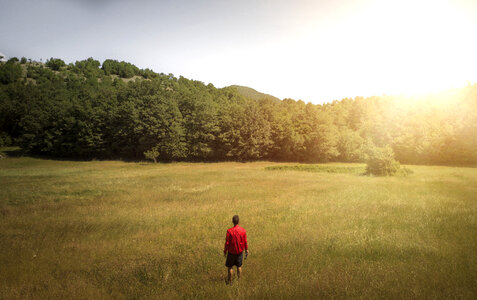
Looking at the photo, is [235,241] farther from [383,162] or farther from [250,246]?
[383,162]

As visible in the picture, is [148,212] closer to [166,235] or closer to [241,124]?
[166,235]

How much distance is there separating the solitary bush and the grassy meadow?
14244mm

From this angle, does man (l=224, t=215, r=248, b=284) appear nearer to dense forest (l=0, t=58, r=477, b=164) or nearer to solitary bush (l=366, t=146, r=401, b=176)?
solitary bush (l=366, t=146, r=401, b=176)

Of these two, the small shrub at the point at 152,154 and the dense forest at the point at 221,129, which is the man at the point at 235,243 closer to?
the dense forest at the point at 221,129

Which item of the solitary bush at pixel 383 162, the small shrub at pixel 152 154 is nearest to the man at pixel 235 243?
the solitary bush at pixel 383 162

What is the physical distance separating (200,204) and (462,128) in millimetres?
61753

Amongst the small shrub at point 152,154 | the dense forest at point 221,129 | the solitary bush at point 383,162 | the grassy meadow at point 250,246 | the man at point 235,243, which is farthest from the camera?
the dense forest at point 221,129

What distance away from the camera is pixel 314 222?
13836 millimetres

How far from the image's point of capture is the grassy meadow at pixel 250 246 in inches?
293

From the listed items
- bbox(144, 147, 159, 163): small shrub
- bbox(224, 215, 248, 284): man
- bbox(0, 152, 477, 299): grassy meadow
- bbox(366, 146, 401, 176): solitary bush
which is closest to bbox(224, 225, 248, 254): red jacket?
bbox(224, 215, 248, 284): man

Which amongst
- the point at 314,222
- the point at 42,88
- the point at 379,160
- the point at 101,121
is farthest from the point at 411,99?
the point at 42,88

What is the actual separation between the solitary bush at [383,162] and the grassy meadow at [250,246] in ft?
46.7

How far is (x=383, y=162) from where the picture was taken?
116 feet

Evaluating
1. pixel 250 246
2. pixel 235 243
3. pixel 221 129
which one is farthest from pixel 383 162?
pixel 221 129
